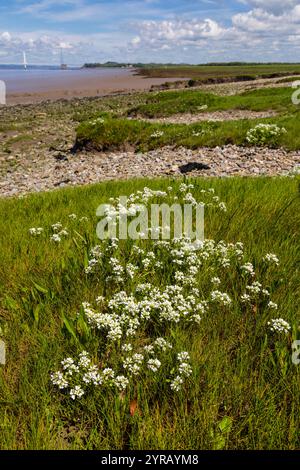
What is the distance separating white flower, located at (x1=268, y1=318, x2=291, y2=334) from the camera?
358 centimetres

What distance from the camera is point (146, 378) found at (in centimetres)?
328

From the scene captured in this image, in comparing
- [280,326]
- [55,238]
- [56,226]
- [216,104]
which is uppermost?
[216,104]

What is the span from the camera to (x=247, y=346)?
361 cm

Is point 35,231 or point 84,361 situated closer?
point 84,361

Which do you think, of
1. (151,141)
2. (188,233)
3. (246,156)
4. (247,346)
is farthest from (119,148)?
(247,346)

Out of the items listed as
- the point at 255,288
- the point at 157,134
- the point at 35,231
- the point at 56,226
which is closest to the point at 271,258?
the point at 255,288

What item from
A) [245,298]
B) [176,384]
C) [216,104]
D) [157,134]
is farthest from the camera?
[216,104]

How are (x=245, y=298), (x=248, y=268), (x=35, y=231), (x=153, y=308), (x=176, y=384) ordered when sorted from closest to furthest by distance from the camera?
1. (x=176, y=384)
2. (x=153, y=308)
3. (x=245, y=298)
4. (x=248, y=268)
5. (x=35, y=231)

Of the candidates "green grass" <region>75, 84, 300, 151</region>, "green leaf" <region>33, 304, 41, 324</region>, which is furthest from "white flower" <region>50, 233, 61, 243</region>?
"green grass" <region>75, 84, 300, 151</region>

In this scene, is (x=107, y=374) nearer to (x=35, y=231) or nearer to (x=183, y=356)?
(x=183, y=356)

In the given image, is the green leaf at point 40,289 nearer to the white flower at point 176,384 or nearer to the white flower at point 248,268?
the white flower at point 176,384

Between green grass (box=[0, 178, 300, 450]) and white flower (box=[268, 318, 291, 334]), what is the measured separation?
0.35 ft

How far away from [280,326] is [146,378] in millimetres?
1392
